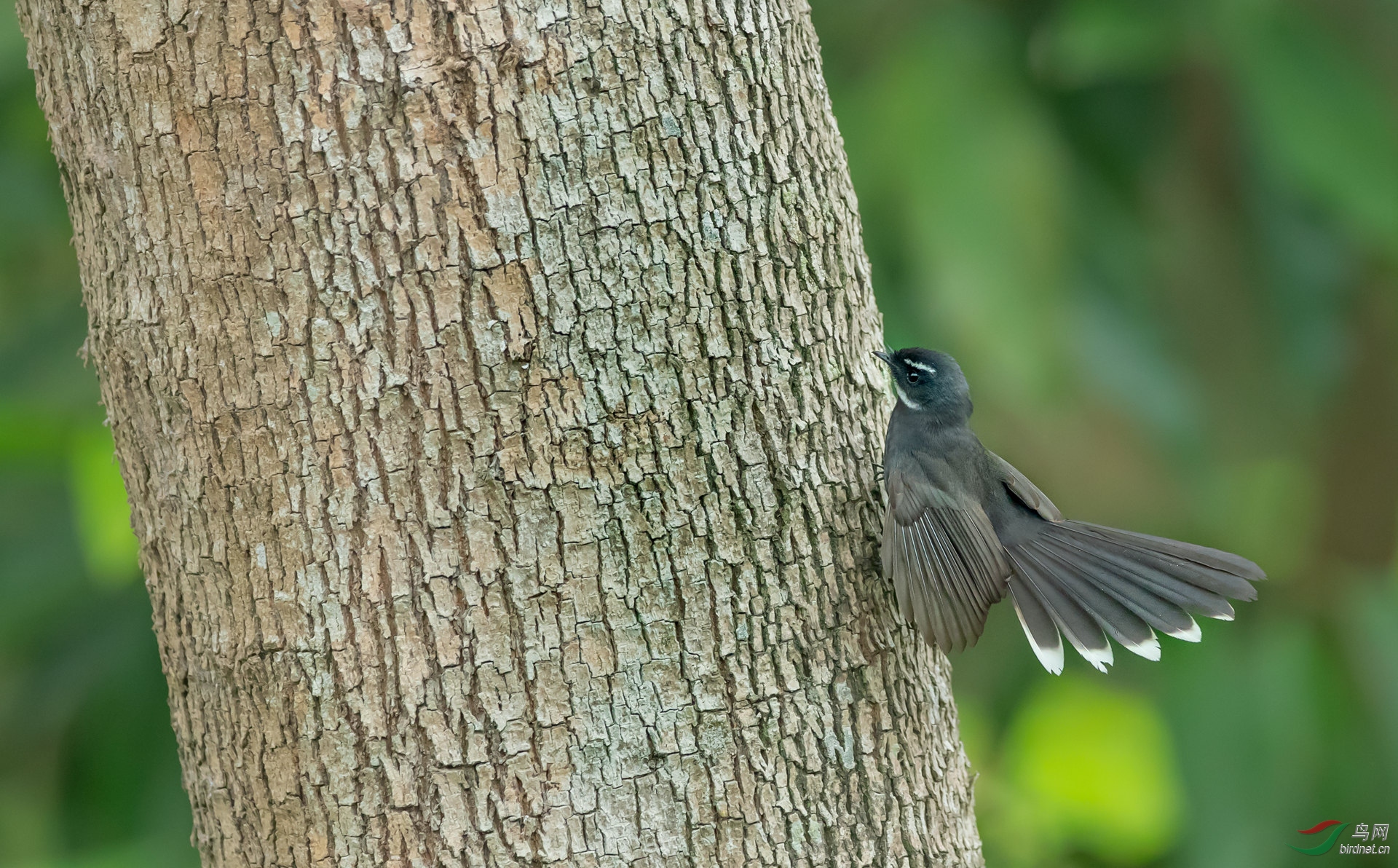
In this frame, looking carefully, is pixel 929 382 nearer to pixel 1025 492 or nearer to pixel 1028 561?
pixel 1025 492

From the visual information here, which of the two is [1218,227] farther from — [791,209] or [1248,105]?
[791,209]

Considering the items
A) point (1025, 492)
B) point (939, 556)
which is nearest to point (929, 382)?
point (1025, 492)

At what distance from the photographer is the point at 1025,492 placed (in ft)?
9.07

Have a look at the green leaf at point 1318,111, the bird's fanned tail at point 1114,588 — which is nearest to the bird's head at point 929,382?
the bird's fanned tail at point 1114,588

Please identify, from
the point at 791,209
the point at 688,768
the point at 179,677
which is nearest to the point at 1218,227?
the point at 791,209

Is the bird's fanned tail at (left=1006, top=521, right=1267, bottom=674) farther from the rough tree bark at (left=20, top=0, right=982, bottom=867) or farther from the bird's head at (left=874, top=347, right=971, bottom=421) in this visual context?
the rough tree bark at (left=20, top=0, right=982, bottom=867)

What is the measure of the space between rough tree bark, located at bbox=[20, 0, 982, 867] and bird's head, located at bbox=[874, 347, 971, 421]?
0.96 meters

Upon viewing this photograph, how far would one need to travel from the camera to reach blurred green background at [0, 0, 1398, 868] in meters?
4.14

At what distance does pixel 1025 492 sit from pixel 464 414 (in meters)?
1.53

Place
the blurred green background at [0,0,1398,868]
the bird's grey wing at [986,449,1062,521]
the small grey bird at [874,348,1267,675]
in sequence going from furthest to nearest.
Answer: the blurred green background at [0,0,1398,868] < the bird's grey wing at [986,449,1062,521] < the small grey bird at [874,348,1267,675]

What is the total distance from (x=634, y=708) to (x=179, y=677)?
820 mm

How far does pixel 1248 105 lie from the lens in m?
4.54

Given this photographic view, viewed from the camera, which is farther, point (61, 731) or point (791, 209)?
point (61, 731)

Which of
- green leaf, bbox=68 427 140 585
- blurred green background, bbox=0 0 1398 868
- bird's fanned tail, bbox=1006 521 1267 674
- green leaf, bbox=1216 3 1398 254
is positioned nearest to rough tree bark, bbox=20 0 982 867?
bird's fanned tail, bbox=1006 521 1267 674
